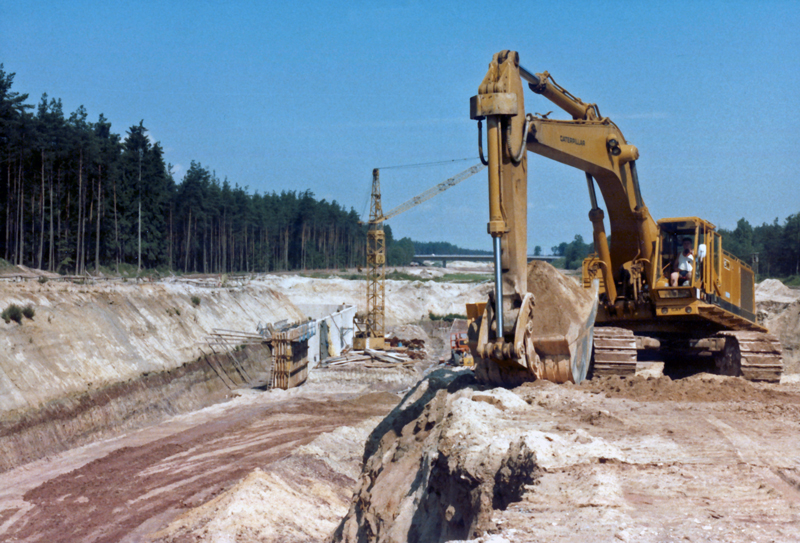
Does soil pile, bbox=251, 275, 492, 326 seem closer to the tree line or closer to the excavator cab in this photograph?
the tree line

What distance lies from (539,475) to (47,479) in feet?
55.2

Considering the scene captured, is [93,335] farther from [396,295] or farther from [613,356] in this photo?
[396,295]

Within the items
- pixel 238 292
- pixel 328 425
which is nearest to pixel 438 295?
pixel 238 292

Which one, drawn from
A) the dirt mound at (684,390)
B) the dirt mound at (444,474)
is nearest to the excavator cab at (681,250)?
the dirt mound at (684,390)

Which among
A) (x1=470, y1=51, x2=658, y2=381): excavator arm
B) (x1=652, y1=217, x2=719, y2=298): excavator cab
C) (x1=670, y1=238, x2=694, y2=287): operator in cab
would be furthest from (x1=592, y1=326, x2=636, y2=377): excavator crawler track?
(x1=670, y1=238, x2=694, y2=287): operator in cab

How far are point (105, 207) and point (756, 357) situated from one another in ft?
176

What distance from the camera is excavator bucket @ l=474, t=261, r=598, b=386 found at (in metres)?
9.82

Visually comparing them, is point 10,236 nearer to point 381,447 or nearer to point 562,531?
point 381,447

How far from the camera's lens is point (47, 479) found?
1822 cm

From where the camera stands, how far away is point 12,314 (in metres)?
24.9

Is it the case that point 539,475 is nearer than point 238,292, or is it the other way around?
point 539,475

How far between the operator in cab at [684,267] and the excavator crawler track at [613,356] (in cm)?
182

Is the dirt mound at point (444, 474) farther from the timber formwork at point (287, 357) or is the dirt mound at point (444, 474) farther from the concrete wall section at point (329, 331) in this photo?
the concrete wall section at point (329, 331)

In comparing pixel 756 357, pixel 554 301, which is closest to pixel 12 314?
pixel 554 301
